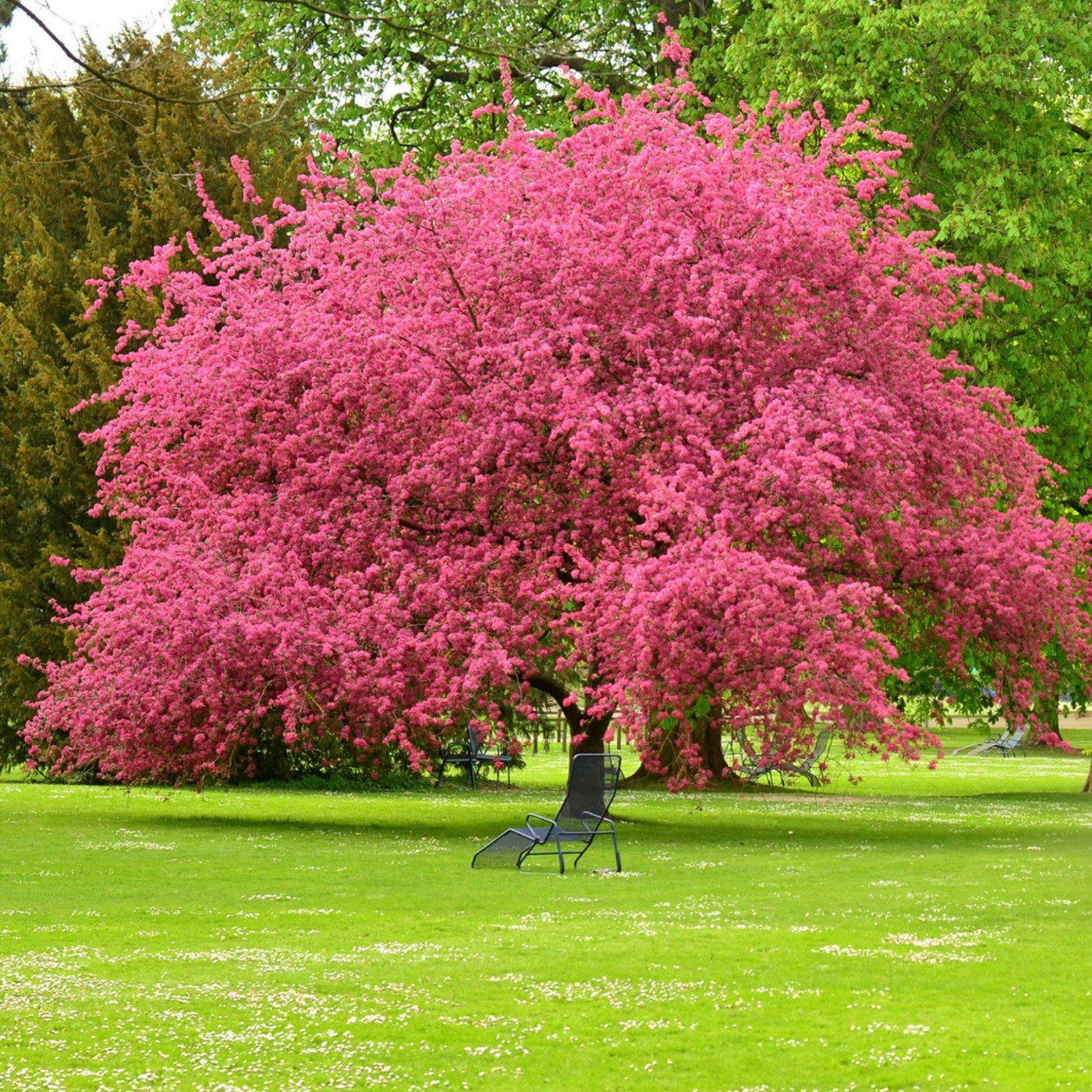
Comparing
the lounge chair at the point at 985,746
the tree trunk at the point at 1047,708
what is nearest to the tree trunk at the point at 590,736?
the tree trunk at the point at 1047,708

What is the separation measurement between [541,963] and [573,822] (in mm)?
6007

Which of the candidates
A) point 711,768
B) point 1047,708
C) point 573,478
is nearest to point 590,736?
point 573,478

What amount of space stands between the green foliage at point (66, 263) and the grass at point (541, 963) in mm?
10424

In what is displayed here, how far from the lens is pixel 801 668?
19.0 metres

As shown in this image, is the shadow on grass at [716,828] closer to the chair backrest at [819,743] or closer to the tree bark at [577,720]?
the chair backrest at [819,743]

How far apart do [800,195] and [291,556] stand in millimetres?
7770

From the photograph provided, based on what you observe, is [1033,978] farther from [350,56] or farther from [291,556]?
[350,56]

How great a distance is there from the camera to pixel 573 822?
56.3 ft

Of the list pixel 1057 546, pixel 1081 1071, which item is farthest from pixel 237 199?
pixel 1081 1071

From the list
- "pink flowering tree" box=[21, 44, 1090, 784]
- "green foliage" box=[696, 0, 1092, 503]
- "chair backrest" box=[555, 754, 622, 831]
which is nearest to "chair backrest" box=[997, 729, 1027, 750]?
"green foliage" box=[696, 0, 1092, 503]

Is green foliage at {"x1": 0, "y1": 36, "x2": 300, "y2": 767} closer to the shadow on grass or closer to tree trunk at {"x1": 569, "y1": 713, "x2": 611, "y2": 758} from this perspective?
the shadow on grass

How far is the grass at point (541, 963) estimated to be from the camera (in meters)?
8.47

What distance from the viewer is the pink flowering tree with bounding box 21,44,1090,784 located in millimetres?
20359

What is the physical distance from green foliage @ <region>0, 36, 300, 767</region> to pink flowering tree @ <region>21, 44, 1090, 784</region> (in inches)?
277
